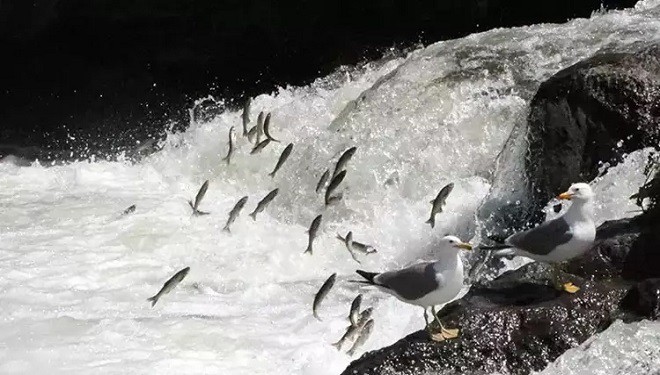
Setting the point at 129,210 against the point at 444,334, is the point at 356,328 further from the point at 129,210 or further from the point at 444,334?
the point at 129,210

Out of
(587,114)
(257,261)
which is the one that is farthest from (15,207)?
(587,114)

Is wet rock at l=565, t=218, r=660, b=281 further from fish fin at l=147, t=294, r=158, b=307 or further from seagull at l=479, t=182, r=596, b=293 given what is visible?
fish fin at l=147, t=294, r=158, b=307

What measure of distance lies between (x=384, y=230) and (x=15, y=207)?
418 centimetres

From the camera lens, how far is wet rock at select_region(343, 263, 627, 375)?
4359 millimetres

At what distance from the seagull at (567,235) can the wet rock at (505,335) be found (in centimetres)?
15

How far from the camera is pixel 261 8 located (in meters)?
16.6

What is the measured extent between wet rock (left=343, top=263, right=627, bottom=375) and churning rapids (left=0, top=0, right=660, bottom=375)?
13cm

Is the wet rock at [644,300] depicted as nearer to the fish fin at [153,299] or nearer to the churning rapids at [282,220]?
the churning rapids at [282,220]

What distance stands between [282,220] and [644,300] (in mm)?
4871

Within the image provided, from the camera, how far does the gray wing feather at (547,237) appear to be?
15.0ft

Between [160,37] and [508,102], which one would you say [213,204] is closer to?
[508,102]

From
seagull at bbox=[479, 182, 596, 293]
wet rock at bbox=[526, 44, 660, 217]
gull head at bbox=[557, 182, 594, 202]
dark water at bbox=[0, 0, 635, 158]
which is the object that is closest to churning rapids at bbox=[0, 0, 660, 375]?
wet rock at bbox=[526, 44, 660, 217]

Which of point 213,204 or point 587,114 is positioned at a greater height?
point 587,114

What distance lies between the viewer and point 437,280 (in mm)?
4359
